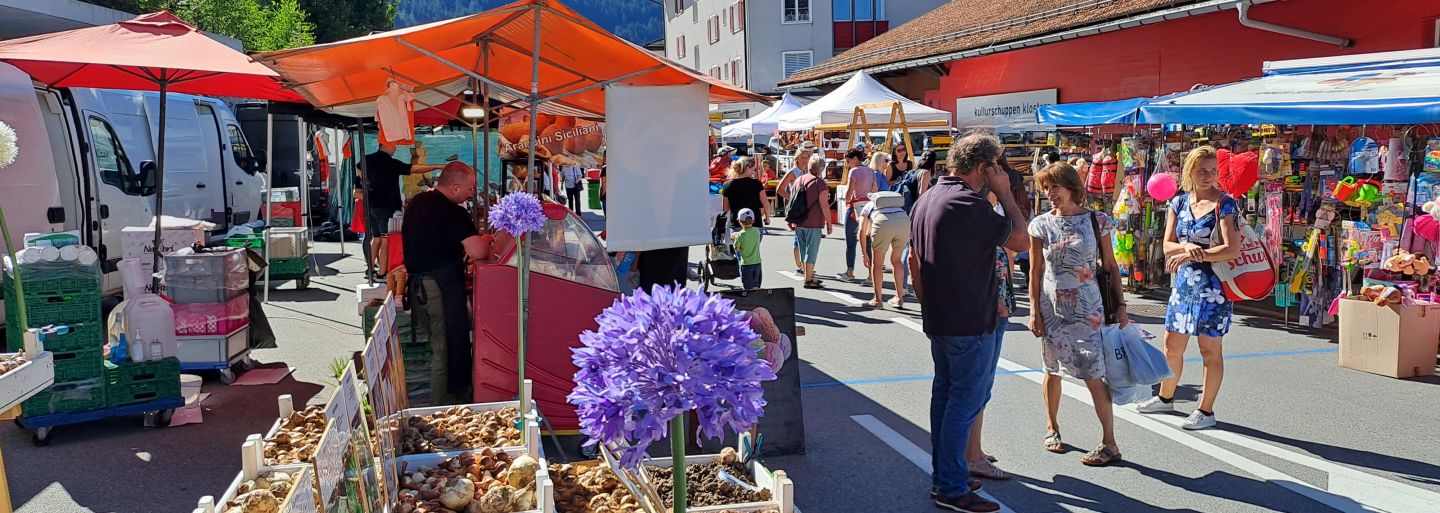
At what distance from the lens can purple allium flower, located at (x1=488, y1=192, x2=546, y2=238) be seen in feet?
14.8

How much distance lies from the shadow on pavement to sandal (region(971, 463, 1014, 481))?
3770 mm

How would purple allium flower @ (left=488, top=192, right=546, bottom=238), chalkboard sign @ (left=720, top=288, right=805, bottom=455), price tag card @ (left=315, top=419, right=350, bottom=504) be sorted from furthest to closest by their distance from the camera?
1. chalkboard sign @ (left=720, top=288, right=805, bottom=455)
2. purple allium flower @ (left=488, top=192, right=546, bottom=238)
3. price tag card @ (left=315, top=419, right=350, bottom=504)

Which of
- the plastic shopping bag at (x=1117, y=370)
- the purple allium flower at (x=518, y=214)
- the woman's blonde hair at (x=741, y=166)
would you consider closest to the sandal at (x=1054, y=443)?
the plastic shopping bag at (x=1117, y=370)

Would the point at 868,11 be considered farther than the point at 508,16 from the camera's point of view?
Yes

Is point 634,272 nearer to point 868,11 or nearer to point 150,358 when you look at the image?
point 150,358

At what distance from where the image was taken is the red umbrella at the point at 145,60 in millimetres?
6738

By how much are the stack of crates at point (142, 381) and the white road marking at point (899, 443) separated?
13.6 feet

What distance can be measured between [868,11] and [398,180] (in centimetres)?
3876

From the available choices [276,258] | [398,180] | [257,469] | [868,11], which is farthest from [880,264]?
[868,11]

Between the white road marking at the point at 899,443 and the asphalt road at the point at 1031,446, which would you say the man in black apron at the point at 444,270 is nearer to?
the asphalt road at the point at 1031,446

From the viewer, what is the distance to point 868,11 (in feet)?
156

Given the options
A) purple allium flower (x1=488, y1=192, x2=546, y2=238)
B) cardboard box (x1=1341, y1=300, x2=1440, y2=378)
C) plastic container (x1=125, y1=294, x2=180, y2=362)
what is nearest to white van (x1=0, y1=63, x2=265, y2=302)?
plastic container (x1=125, y1=294, x2=180, y2=362)

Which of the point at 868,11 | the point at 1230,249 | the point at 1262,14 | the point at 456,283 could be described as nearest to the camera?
the point at 1230,249

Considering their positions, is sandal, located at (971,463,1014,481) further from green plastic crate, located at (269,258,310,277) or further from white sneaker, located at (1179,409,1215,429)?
green plastic crate, located at (269,258,310,277)
